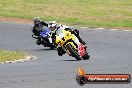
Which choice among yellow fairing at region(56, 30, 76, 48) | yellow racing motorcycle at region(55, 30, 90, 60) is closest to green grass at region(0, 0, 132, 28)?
yellow racing motorcycle at region(55, 30, 90, 60)

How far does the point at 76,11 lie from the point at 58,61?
23.4 m

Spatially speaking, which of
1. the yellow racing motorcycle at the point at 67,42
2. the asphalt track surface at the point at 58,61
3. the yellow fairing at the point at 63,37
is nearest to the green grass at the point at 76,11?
the asphalt track surface at the point at 58,61

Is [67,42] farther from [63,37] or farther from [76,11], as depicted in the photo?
[76,11]

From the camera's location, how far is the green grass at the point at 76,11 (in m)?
38.5

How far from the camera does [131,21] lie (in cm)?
3891

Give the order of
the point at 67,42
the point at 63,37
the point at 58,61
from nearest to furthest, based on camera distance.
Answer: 1. the point at 63,37
2. the point at 67,42
3. the point at 58,61

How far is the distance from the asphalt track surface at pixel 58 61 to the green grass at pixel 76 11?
147 inches

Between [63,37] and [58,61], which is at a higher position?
[63,37]

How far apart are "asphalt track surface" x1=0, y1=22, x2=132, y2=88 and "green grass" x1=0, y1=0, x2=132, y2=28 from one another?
3730mm

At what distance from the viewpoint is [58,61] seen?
2006cm

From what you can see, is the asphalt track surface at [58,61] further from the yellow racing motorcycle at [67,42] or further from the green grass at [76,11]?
the green grass at [76,11]

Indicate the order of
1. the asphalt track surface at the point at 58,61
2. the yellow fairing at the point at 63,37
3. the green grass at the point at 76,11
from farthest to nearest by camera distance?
the green grass at the point at 76,11 < the yellow fairing at the point at 63,37 < the asphalt track surface at the point at 58,61

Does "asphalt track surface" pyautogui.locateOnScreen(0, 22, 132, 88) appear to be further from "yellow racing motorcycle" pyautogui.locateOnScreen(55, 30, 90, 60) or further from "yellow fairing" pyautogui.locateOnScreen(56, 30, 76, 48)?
"yellow fairing" pyautogui.locateOnScreen(56, 30, 76, 48)

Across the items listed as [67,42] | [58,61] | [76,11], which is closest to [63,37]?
[67,42]
